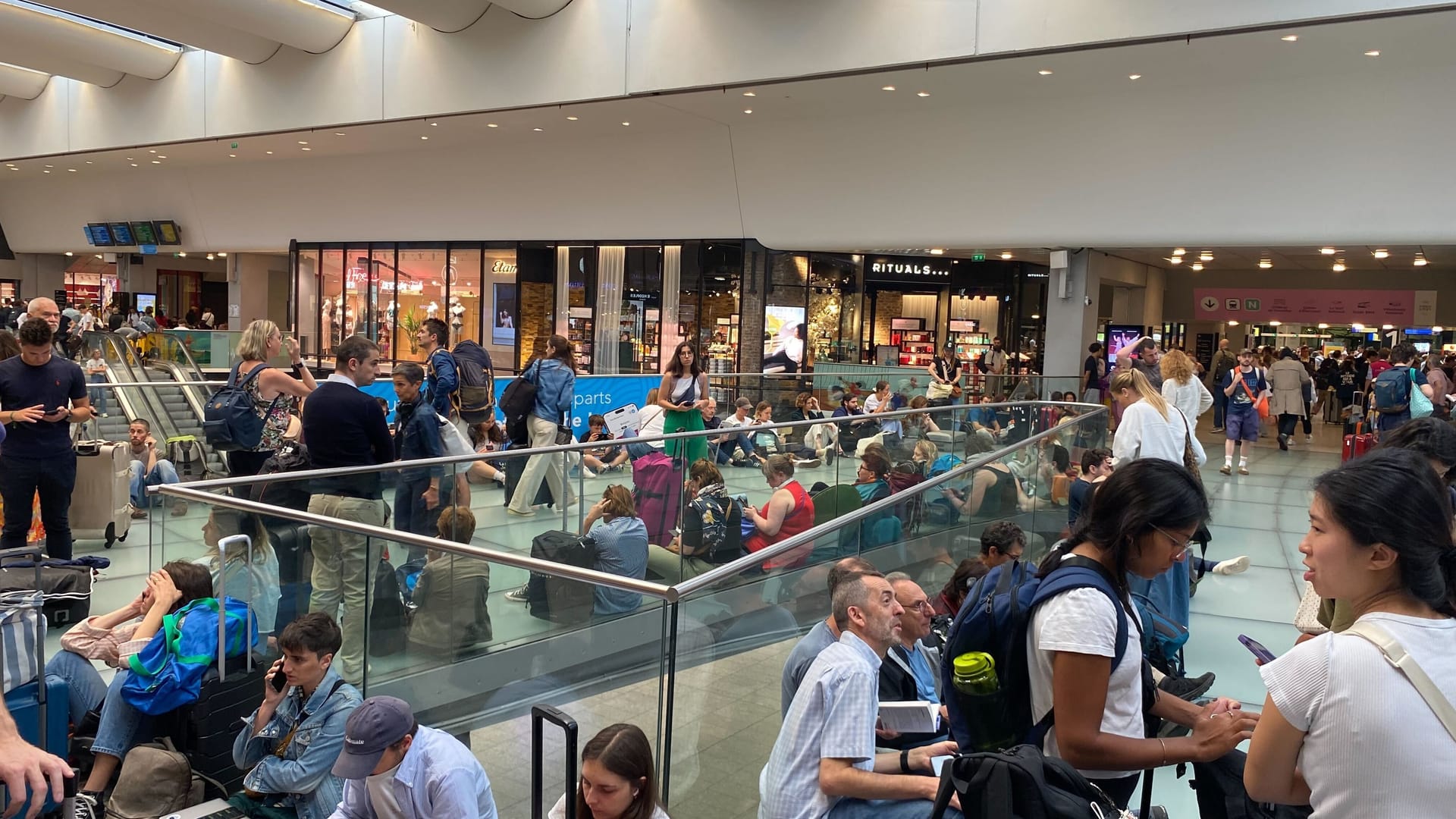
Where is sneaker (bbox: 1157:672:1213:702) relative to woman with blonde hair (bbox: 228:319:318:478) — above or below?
below

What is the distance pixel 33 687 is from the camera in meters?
4.09

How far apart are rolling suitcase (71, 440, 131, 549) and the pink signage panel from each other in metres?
24.0

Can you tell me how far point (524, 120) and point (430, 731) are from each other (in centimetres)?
1713

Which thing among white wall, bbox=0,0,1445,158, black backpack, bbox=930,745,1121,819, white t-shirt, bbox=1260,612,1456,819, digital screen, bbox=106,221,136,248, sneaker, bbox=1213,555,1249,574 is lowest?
sneaker, bbox=1213,555,1249,574

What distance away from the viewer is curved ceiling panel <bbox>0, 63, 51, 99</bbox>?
25469 mm

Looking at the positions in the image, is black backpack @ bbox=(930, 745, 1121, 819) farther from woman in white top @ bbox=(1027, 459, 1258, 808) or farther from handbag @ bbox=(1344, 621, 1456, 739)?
handbag @ bbox=(1344, 621, 1456, 739)

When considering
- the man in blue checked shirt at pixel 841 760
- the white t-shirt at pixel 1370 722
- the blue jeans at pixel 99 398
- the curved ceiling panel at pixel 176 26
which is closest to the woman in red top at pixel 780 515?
the man in blue checked shirt at pixel 841 760

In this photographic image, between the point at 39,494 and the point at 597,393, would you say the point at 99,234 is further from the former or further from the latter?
the point at 39,494

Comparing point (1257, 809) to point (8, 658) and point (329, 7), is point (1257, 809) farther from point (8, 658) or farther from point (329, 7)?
point (329, 7)

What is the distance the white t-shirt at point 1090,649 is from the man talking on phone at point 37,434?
6.40 m

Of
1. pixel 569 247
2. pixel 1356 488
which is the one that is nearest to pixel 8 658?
pixel 1356 488

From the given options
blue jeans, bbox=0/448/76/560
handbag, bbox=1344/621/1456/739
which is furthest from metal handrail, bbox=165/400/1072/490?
handbag, bbox=1344/621/1456/739

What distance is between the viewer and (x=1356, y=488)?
1944 millimetres

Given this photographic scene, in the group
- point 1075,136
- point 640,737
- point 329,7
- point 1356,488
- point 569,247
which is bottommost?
point 640,737
